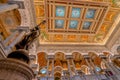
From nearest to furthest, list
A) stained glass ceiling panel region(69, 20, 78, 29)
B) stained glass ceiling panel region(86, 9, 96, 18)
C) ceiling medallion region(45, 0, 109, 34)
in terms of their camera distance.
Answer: ceiling medallion region(45, 0, 109, 34), stained glass ceiling panel region(86, 9, 96, 18), stained glass ceiling panel region(69, 20, 78, 29)

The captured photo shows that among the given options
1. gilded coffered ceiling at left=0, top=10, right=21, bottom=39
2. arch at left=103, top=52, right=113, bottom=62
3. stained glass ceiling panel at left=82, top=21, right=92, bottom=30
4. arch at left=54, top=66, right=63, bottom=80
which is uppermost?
gilded coffered ceiling at left=0, top=10, right=21, bottom=39

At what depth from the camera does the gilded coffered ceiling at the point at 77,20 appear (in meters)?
10.7

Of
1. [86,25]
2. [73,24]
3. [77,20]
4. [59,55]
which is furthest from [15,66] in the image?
[59,55]

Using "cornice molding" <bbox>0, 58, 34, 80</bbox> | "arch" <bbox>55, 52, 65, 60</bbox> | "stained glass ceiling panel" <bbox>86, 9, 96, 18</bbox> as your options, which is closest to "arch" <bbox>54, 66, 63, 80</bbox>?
"arch" <bbox>55, 52, 65, 60</bbox>

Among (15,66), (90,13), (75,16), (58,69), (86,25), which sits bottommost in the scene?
(58,69)

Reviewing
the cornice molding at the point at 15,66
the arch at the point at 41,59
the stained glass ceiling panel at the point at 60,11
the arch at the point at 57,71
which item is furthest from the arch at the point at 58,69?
the cornice molding at the point at 15,66

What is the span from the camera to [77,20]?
12.1m

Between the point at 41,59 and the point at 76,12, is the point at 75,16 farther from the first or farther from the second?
the point at 41,59

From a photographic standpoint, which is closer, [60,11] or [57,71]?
[60,11]

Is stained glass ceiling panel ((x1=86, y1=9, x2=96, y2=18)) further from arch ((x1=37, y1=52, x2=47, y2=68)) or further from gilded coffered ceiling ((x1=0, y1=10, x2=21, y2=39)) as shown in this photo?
arch ((x1=37, y1=52, x2=47, y2=68))

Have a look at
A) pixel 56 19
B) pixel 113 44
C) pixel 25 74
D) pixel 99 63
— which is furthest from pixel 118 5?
pixel 25 74

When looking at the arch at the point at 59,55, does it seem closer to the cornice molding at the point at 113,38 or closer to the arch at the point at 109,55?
the arch at the point at 109,55

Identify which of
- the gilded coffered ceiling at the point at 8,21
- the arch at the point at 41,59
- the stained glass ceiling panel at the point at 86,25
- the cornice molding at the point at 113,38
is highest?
the gilded coffered ceiling at the point at 8,21

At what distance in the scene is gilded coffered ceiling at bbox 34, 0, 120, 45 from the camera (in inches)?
421
